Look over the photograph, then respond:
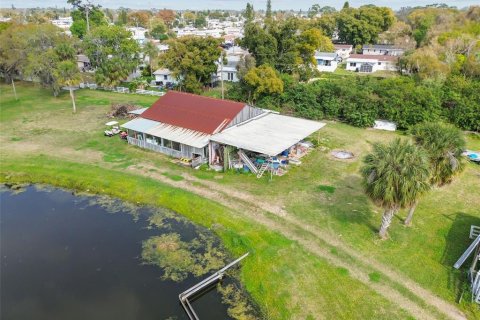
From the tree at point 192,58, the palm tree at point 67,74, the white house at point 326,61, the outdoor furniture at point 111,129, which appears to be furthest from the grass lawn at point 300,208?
the white house at point 326,61

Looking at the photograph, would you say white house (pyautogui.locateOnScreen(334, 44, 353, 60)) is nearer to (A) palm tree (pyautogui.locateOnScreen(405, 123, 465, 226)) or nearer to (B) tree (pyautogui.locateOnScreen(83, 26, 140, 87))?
(B) tree (pyautogui.locateOnScreen(83, 26, 140, 87))

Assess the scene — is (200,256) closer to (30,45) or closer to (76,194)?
(76,194)

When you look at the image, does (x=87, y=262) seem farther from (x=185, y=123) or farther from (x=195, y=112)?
(x=195, y=112)

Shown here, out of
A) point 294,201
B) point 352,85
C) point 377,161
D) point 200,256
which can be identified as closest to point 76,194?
point 200,256

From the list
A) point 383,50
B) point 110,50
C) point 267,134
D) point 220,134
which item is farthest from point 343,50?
point 220,134

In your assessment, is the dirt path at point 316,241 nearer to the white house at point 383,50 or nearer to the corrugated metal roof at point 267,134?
the corrugated metal roof at point 267,134

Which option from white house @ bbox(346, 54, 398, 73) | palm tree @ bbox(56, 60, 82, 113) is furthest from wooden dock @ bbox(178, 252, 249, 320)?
white house @ bbox(346, 54, 398, 73)
